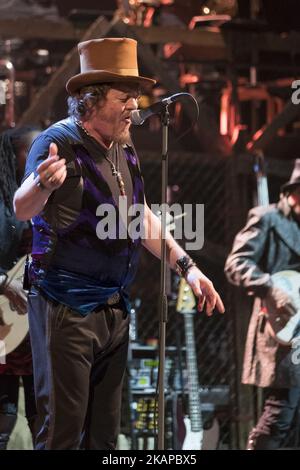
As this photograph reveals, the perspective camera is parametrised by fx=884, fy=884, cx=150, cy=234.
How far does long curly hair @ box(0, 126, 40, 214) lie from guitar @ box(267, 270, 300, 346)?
83.7 inches

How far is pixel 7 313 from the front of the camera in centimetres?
559

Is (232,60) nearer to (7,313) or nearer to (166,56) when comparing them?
(166,56)

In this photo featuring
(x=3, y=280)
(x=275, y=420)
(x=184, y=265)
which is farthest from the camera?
(x=275, y=420)

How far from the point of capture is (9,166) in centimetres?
548

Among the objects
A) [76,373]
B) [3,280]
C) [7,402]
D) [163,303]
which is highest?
[3,280]

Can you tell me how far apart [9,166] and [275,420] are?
2.67 meters

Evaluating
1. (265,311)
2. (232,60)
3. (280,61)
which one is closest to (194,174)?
(232,60)

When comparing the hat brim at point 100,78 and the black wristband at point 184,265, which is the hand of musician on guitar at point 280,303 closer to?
the black wristband at point 184,265

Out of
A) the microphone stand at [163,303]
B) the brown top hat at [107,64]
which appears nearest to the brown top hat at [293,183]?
the brown top hat at [107,64]

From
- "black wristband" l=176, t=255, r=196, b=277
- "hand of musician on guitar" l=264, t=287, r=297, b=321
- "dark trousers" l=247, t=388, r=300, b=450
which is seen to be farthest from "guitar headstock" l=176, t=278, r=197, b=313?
"black wristband" l=176, t=255, r=196, b=277

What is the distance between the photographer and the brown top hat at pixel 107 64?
13.4 ft

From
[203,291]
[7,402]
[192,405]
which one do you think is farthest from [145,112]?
[192,405]

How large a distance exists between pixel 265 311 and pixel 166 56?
3.52 m

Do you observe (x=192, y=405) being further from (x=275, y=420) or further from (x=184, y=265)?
(x=184, y=265)
